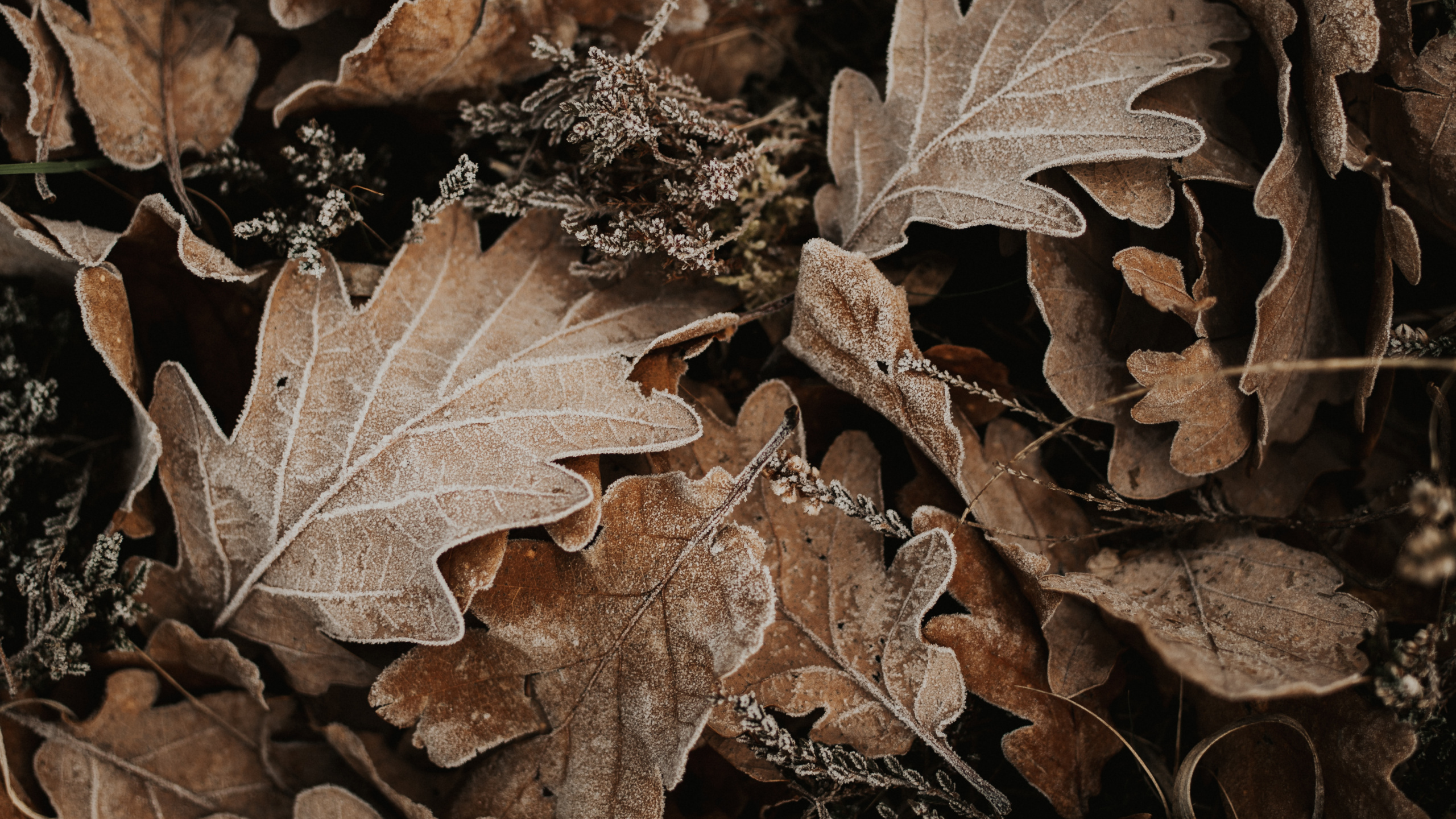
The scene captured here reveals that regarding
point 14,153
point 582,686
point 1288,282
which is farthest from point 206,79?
point 1288,282

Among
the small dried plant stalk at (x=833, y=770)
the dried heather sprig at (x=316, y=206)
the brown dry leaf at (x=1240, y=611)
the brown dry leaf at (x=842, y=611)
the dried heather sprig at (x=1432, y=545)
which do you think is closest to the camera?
the dried heather sprig at (x=1432, y=545)

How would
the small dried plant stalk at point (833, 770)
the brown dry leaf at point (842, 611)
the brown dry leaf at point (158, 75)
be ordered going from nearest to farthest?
the small dried plant stalk at point (833, 770), the brown dry leaf at point (842, 611), the brown dry leaf at point (158, 75)

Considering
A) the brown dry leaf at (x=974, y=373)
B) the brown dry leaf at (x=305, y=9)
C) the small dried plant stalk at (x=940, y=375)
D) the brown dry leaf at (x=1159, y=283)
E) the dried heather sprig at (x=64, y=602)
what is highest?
the brown dry leaf at (x=305, y=9)

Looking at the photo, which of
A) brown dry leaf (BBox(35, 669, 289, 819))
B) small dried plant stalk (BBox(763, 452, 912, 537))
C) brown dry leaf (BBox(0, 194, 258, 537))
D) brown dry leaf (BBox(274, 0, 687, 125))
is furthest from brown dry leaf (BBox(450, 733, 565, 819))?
brown dry leaf (BBox(274, 0, 687, 125))

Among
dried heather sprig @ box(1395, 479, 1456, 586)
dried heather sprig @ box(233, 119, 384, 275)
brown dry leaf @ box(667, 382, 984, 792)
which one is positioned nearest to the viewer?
dried heather sprig @ box(1395, 479, 1456, 586)

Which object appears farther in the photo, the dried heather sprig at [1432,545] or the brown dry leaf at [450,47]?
the brown dry leaf at [450,47]

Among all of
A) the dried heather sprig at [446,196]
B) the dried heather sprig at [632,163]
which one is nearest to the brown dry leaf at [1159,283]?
the dried heather sprig at [632,163]

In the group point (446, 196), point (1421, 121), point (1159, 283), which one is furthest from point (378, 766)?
point (1421, 121)

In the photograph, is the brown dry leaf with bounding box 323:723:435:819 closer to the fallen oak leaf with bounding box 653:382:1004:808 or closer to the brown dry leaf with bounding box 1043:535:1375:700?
the fallen oak leaf with bounding box 653:382:1004:808

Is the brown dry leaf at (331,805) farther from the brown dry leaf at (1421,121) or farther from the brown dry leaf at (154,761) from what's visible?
the brown dry leaf at (1421,121)
